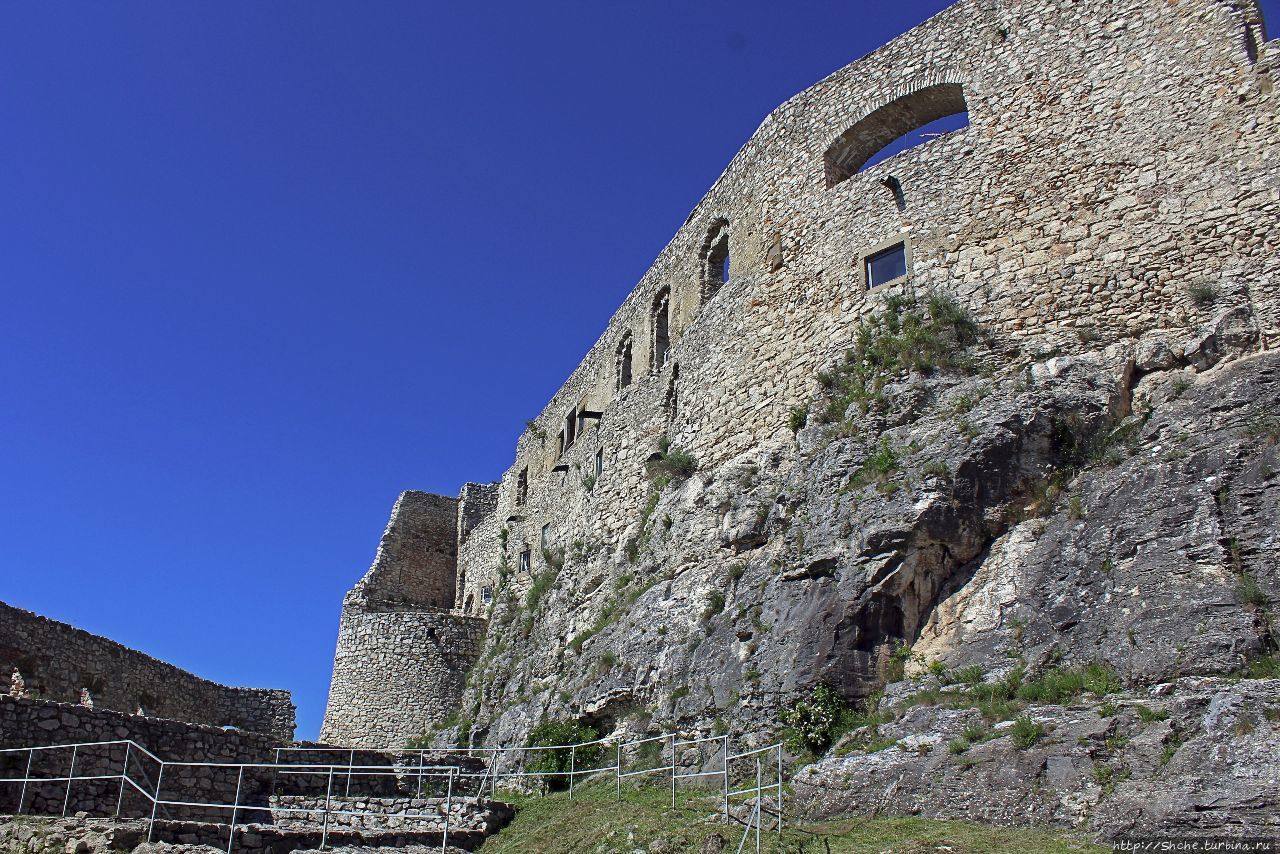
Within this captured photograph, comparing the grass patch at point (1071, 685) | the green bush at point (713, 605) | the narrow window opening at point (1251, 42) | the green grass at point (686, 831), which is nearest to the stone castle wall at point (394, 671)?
the green grass at point (686, 831)

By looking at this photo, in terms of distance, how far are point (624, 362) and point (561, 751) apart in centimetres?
1359

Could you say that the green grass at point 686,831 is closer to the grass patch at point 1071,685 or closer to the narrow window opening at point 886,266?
the grass patch at point 1071,685

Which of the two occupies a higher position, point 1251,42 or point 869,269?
point 1251,42

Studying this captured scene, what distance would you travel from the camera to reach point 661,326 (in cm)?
2769

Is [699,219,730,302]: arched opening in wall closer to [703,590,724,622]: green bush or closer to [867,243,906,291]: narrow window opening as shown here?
[867,243,906,291]: narrow window opening

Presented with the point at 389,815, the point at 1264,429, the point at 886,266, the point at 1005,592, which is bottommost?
the point at 389,815

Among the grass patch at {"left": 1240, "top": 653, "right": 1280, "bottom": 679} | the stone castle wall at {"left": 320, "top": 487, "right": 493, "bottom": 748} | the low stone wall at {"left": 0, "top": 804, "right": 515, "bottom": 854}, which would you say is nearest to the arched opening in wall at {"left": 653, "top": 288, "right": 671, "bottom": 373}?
the stone castle wall at {"left": 320, "top": 487, "right": 493, "bottom": 748}

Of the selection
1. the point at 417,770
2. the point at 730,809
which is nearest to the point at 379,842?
the point at 417,770

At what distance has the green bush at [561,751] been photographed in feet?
57.0

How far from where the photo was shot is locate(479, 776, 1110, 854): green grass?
31.2ft

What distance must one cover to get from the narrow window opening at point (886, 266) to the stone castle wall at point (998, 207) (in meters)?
0.18

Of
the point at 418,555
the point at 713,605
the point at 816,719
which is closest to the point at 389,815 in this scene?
the point at 713,605

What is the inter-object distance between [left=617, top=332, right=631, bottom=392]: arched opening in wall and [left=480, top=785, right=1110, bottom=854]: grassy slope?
14187 mm

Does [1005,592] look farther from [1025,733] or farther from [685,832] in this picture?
[685,832]
